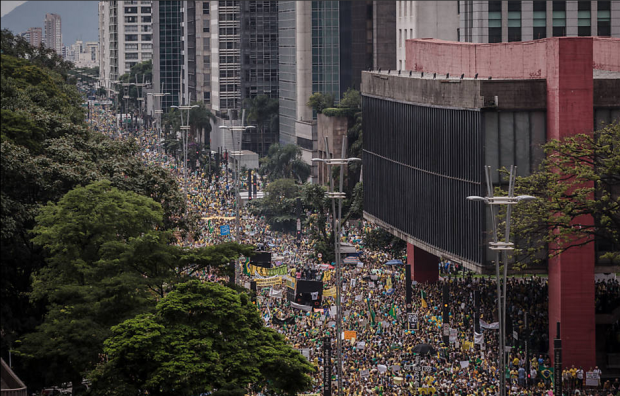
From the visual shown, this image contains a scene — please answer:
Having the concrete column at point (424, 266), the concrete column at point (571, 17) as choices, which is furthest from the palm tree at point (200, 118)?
the concrete column at point (424, 266)

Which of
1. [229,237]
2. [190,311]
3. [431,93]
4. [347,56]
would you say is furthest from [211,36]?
[190,311]

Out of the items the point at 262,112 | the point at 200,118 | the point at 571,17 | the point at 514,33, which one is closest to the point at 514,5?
the point at 514,33

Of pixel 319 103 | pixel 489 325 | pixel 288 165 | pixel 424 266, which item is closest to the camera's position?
pixel 489 325

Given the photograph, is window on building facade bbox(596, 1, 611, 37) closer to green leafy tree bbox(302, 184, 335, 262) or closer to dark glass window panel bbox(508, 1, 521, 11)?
dark glass window panel bbox(508, 1, 521, 11)

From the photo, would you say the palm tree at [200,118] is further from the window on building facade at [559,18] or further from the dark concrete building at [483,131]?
the dark concrete building at [483,131]

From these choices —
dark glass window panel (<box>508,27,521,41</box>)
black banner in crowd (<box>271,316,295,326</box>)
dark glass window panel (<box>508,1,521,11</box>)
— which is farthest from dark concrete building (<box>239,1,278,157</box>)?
black banner in crowd (<box>271,316,295,326</box>)

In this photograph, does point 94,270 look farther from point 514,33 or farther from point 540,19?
point 540,19
